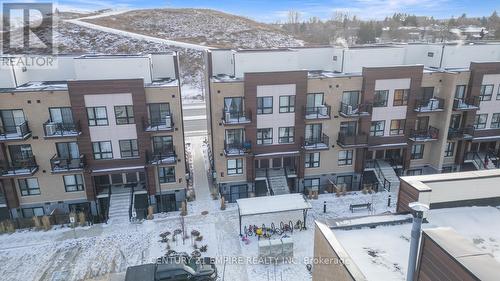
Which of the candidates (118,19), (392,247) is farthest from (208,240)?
(118,19)

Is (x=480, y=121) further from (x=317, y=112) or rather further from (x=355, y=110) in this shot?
(x=317, y=112)

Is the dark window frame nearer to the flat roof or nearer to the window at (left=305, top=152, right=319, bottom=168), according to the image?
the window at (left=305, top=152, right=319, bottom=168)

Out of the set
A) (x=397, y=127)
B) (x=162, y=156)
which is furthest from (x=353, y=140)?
(x=162, y=156)

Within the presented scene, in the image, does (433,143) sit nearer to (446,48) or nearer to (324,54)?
(446,48)

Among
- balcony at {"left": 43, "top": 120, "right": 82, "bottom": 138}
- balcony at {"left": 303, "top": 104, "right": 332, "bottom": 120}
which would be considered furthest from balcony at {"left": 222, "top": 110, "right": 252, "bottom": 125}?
balcony at {"left": 43, "top": 120, "right": 82, "bottom": 138}

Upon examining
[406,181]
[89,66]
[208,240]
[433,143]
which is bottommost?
[208,240]
